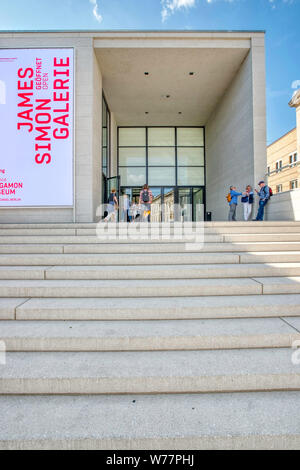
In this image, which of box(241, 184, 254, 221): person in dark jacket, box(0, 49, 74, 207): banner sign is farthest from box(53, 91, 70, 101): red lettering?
box(241, 184, 254, 221): person in dark jacket

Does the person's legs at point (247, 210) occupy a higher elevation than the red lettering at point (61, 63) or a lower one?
lower

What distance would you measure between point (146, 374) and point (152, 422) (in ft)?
1.28

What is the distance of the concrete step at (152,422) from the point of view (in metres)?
1.80

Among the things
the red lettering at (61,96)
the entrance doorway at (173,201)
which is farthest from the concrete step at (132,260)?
the entrance doorway at (173,201)

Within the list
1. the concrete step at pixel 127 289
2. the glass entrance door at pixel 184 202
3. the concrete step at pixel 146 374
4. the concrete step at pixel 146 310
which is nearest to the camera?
the concrete step at pixel 146 374

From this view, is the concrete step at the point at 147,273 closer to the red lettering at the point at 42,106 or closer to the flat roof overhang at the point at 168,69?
the red lettering at the point at 42,106

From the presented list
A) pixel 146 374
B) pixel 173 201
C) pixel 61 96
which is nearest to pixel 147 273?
pixel 146 374

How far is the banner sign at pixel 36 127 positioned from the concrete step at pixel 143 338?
636cm

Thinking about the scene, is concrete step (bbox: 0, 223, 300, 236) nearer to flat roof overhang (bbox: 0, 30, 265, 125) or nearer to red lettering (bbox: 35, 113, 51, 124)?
red lettering (bbox: 35, 113, 51, 124)

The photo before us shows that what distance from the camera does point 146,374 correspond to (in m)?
2.25

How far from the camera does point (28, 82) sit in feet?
27.2

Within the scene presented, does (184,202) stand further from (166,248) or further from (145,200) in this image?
(166,248)

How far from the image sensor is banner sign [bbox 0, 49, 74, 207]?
8.24 meters

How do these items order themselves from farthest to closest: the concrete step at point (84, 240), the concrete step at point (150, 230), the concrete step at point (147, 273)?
the concrete step at point (150, 230) → the concrete step at point (84, 240) → the concrete step at point (147, 273)
